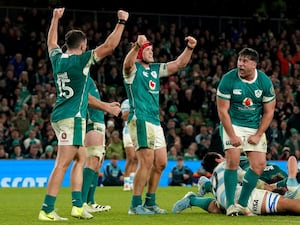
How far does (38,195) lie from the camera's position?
18.7 m

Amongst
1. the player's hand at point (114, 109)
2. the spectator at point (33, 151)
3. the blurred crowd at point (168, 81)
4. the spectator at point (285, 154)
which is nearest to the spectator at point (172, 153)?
the blurred crowd at point (168, 81)

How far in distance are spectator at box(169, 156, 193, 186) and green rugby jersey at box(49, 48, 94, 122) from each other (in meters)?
11.9

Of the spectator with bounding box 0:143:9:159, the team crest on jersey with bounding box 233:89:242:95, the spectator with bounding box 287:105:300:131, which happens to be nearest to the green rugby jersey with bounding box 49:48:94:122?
the team crest on jersey with bounding box 233:89:242:95

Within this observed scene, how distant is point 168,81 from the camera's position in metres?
29.9

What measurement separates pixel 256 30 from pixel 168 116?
7550 mm

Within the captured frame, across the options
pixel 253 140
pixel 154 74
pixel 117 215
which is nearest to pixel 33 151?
pixel 154 74

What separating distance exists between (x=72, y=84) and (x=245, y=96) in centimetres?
254

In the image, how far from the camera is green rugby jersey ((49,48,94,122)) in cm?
1209

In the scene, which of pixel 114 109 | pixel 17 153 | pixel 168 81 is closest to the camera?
pixel 114 109

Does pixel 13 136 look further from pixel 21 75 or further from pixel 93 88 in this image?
pixel 93 88

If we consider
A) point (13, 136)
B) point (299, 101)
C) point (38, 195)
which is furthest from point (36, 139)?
point (299, 101)

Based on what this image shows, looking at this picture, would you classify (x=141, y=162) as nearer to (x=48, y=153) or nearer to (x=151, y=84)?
(x=151, y=84)

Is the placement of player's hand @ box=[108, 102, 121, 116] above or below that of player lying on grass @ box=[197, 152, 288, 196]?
above

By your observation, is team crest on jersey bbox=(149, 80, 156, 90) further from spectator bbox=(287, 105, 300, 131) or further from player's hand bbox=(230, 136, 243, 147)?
spectator bbox=(287, 105, 300, 131)
